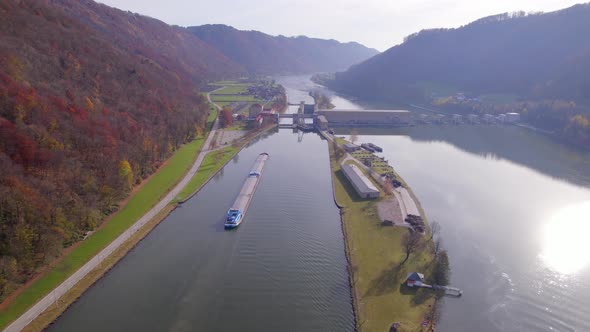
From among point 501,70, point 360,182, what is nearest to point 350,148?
point 360,182

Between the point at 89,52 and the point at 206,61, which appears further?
the point at 206,61

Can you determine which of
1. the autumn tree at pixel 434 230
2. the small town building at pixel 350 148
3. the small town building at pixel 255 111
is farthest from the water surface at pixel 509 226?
the small town building at pixel 255 111

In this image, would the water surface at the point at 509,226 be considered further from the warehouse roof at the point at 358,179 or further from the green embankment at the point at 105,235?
the green embankment at the point at 105,235

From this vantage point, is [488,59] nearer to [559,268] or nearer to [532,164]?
[532,164]

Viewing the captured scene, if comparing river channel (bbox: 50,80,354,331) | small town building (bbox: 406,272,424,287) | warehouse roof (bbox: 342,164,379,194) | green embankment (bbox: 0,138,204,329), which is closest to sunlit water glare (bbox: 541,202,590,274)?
small town building (bbox: 406,272,424,287)

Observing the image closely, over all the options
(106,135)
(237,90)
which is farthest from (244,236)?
(237,90)

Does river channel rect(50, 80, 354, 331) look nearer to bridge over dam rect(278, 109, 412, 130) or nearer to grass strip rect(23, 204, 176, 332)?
grass strip rect(23, 204, 176, 332)

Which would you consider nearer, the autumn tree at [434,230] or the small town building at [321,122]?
the autumn tree at [434,230]
